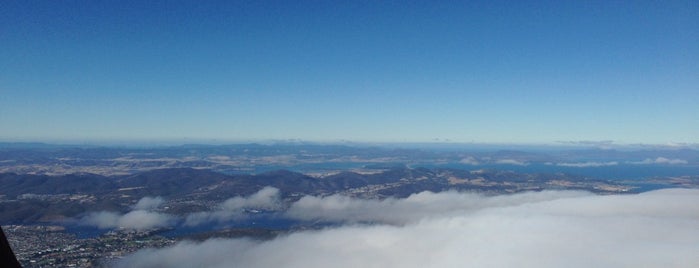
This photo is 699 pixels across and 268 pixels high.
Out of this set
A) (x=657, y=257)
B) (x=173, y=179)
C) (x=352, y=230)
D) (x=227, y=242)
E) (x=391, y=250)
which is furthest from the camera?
(x=173, y=179)

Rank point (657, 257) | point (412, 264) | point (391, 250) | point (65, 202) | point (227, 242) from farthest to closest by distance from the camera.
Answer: point (65, 202) < point (227, 242) < point (391, 250) < point (412, 264) < point (657, 257)

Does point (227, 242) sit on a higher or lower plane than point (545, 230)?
lower

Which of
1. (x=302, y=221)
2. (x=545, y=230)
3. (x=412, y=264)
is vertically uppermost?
(x=545, y=230)

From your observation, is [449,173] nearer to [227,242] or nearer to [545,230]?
[227,242]

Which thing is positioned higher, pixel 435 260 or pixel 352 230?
pixel 435 260

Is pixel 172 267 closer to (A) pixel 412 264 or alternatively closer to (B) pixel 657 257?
(A) pixel 412 264

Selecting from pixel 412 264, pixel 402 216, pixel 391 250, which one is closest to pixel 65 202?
pixel 402 216

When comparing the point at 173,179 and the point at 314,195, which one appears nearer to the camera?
the point at 314,195

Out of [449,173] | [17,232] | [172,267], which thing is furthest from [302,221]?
[449,173]

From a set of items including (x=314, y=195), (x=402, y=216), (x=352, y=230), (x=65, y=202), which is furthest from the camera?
(x=314, y=195)
